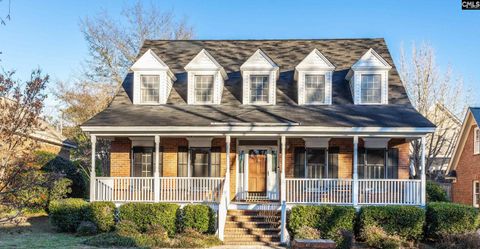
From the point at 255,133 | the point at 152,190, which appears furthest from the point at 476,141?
the point at 152,190

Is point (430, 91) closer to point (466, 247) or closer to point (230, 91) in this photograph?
point (230, 91)

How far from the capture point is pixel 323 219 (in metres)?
16.5

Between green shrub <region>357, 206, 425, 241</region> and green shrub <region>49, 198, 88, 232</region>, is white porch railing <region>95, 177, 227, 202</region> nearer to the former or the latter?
green shrub <region>49, 198, 88, 232</region>

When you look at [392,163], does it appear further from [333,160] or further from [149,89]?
[149,89]

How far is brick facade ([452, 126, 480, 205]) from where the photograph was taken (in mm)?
25164

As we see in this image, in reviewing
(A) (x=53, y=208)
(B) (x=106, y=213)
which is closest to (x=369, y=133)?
(B) (x=106, y=213)

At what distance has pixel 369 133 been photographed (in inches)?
698

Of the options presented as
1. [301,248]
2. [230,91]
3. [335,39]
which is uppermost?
[335,39]

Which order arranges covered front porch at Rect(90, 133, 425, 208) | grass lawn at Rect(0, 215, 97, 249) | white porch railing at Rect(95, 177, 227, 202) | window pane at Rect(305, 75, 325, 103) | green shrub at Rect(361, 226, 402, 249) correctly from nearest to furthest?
1. grass lawn at Rect(0, 215, 97, 249)
2. green shrub at Rect(361, 226, 402, 249)
3. white porch railing at Rect(95, 177, 227, 202)
4. covered front porch at Rect(90, 133, 425, 208)
5. window pane at Rect(305, 75, 325, 103)

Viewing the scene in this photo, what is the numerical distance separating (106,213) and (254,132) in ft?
19.2

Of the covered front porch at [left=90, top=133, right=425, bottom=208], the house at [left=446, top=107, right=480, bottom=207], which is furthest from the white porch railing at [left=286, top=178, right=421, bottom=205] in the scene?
the house at [left=446, top=107, right=480, bottom=207]

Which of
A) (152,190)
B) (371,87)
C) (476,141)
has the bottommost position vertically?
(152,190)

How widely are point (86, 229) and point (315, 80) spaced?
10463 millimetres

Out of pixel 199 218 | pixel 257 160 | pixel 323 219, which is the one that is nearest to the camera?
pixel 323 219
